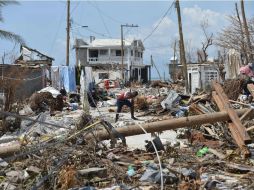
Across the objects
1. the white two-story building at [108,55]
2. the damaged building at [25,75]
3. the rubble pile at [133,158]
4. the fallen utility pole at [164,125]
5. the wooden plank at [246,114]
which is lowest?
the rubble pile at [133,158]

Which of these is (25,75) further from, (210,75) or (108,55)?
(108,55)

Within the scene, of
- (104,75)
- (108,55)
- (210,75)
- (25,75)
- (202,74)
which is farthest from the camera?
(108,55)

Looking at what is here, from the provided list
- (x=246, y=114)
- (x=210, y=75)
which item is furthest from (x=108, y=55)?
(x=246, y=114)

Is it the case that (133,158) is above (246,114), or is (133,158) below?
below

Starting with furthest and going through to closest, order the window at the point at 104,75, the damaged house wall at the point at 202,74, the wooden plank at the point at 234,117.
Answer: the window at the point at 104,75
the damaged house wall at the point at 202,74
the wooden plank at the point at 234,117

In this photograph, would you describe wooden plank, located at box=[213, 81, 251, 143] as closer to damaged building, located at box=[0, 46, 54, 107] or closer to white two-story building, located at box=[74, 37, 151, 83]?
damaged building, located at box=[0, 46, 54, 107]

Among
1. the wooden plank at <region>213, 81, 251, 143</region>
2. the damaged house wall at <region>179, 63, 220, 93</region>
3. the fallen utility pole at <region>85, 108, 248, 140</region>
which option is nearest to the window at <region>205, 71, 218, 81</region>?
the damaged house wall at <region>179, 63, 220, 93</region>

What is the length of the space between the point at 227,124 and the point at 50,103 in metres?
12.6

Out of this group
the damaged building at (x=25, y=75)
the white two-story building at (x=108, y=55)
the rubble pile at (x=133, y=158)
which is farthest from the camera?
the white two-story building at (x=108, y=55)

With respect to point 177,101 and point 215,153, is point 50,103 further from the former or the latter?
point 215,153

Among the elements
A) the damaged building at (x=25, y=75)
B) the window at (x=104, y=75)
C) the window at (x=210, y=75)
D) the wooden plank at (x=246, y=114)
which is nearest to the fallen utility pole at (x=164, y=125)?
the wooden plank at (x=246, y=114)

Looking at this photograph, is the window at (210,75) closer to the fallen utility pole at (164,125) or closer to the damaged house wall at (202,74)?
the damaged house wall at (202,74)

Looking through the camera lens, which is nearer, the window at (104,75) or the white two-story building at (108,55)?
the window at (104,75)

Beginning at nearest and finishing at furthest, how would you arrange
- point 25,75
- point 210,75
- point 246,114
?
point 246,114 → point 25,75 → point 210,75
